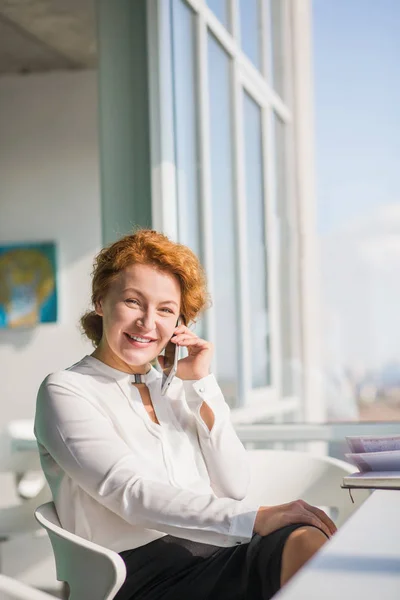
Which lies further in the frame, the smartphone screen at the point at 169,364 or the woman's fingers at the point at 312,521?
the smartphone screen at the point at 169,364

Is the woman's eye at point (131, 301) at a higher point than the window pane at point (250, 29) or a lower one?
lower

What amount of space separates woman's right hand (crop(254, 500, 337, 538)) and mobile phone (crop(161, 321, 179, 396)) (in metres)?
0.51

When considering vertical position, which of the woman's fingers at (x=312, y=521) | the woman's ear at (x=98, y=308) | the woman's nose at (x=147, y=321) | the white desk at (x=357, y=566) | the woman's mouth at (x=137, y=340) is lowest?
the woman's fingers at (x=312, y=521)

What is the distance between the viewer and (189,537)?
1.84 metres

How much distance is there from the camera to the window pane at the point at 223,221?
361 centimetres

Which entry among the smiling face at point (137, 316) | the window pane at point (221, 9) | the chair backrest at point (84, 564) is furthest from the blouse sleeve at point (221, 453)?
the window pane at point (221, 9)

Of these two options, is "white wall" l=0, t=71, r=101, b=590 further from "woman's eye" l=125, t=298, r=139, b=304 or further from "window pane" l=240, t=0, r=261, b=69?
"woman's eye" l=125, t=298, r=139, b=304

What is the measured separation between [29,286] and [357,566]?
501 centimetres

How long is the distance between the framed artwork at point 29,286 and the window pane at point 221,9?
2563mm

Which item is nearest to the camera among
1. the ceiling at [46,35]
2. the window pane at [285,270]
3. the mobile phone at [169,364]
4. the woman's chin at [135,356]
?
the woman's chin at [135,356]

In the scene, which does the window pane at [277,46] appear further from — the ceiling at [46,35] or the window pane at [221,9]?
the ceiling at [46,35]

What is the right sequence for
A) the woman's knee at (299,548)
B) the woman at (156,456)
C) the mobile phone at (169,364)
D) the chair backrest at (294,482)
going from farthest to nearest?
the chair backrest at (294,482) → the mobile phone at (169,364) → the woman at (156,456) → the woman's knee at (299,548)

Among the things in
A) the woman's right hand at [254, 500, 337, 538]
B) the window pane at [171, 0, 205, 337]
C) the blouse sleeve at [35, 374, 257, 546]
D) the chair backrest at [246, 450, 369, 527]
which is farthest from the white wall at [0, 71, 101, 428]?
the woman's right hand at [254, 500, 337, 538]

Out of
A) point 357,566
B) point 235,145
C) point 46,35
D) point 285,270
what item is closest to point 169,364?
point 357,566
